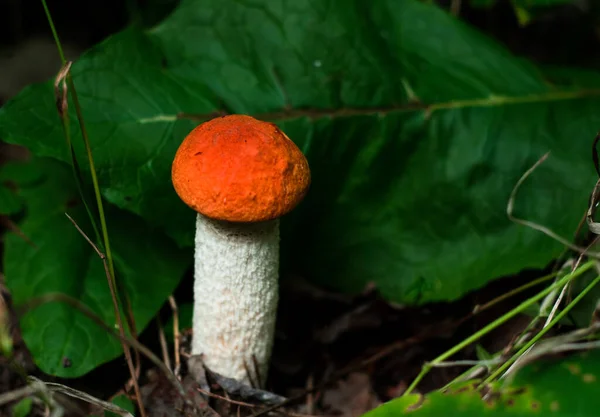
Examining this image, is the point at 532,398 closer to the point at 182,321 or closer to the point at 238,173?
the point at 238,173

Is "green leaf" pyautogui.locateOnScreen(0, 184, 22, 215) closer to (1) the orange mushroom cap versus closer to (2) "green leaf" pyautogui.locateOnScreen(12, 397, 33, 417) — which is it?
(2) "green leaf" pyautogui.locateOnScreen(12, 397, 33, 417)

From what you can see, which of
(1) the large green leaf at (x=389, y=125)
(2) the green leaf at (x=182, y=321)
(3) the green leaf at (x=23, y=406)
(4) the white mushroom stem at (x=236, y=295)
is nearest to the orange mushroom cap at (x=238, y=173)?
(4) the white mushroom stem at (x=236, y=295)

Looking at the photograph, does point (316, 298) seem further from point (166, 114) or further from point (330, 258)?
point (166, 114)

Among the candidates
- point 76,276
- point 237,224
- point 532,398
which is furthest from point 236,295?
point 532,398

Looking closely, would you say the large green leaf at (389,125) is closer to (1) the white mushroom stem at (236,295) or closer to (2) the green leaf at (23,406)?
A: (1) the white mushroom stem at (236,295)

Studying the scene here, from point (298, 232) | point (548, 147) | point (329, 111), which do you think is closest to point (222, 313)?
point (298, 232)

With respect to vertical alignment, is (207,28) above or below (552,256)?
above

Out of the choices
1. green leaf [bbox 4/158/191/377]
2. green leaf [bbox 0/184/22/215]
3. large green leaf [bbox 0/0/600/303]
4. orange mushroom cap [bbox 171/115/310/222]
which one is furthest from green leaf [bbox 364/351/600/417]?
green leaf [bbox 0/184/22/215]
